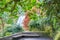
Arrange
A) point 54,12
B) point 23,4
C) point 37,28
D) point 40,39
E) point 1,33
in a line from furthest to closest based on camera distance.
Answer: point 1,33 < point 37,28 < point 40,39 < point 23,4 < point 54,12

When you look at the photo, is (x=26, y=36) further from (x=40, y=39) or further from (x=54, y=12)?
(x=54, y=12)

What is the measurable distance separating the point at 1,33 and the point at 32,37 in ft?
5.75

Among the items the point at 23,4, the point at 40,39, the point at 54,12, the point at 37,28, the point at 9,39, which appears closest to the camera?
the point at 54,12

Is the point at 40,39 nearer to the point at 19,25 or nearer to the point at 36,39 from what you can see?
the point at 36,39

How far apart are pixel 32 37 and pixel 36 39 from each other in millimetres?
129

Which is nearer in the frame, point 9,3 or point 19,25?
point 9,3

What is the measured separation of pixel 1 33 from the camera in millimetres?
7168

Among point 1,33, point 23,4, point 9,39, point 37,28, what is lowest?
point 23,4

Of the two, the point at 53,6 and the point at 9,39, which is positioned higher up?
the point at 9,39

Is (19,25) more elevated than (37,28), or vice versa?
(19,25)

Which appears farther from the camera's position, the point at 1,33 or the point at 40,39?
the point at 1,33

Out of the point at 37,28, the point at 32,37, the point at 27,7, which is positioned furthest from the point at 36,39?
the point at 27,7

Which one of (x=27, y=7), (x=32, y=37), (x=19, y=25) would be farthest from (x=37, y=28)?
(x=27, y=7)

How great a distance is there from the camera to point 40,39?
5660mm
